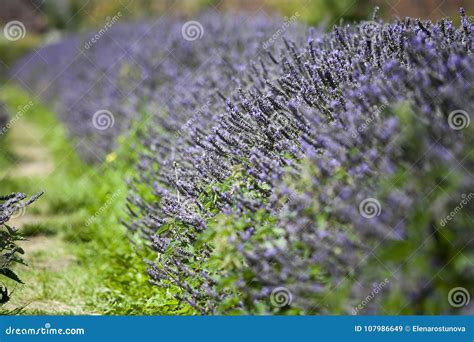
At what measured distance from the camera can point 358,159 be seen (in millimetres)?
2543

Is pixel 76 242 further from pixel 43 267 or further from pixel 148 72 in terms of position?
pixel 148 72

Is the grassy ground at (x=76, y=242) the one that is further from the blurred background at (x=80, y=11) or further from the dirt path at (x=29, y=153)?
the blurred background at (x=80, y=11)

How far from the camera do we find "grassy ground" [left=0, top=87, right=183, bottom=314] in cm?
398

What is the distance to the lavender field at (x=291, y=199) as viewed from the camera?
2260mm

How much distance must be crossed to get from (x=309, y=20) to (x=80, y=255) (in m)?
5.33

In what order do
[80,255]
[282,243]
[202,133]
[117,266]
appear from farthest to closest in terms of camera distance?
1. [80,255]
2. [117,266]
3. [202,133]
4. [282,243]

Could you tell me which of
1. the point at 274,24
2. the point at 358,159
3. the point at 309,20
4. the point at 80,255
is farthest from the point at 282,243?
the point at 309,20

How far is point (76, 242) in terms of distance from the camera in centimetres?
548

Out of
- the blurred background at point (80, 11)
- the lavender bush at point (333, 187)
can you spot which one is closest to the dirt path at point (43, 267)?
the lavender bush at point (333, 187)

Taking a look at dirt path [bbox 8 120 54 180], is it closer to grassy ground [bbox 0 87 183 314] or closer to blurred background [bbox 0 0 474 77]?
grassy ground [bbox 0 87 183 314]

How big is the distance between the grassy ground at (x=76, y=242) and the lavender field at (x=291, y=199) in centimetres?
2

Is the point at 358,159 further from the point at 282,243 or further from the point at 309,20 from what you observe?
the point at 309,20

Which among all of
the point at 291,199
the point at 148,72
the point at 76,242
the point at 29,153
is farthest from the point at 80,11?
the point at 291,199

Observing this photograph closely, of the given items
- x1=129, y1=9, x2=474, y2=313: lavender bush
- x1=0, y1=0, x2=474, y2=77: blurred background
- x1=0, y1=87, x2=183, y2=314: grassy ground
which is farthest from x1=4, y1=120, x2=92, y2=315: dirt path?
x1=0, y1=0, x2=474, y2=77: blurred background
